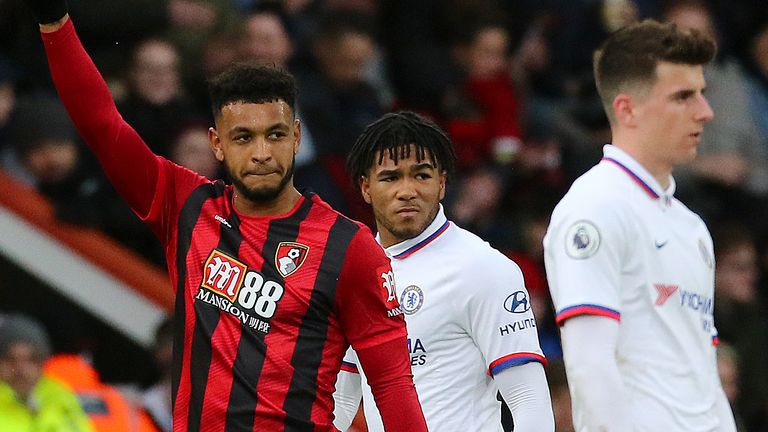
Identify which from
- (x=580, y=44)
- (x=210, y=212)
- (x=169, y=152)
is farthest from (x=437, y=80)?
(x=210, y=212)

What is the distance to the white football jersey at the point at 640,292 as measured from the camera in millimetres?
4555

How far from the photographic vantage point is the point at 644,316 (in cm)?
463

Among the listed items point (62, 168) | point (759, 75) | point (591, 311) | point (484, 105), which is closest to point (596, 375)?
point (591, 311)

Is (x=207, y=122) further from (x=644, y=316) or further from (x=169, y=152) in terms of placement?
(x=644, y=316)

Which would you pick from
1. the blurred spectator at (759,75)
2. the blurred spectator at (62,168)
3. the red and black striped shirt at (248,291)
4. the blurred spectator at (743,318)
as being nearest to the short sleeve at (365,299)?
the red and black striped shirt at (248,291)

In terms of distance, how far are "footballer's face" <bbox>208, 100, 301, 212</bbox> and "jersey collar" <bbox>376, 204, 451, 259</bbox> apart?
831 mm

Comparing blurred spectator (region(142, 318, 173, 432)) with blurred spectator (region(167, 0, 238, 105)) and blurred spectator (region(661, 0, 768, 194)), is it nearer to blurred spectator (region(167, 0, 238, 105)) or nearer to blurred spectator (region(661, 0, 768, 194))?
blurred spectator (region(167, 0, 238, 105))

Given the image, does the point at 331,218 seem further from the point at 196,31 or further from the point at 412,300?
the point at 196,31

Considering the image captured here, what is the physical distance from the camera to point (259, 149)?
4539mm

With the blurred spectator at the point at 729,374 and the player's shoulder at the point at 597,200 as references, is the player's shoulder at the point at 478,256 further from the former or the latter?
the blurred spectator at the point at 729,374

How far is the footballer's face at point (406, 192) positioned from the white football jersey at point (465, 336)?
0.18 m

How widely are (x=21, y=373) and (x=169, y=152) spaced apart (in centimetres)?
165

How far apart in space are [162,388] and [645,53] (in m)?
3.74

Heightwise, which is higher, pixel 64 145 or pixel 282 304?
pixel 64 145
